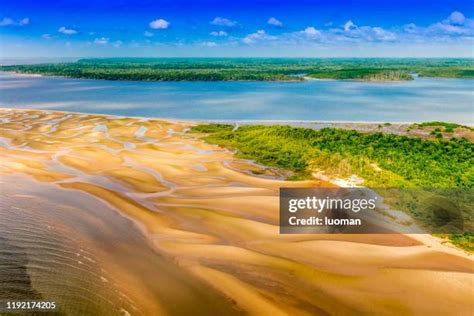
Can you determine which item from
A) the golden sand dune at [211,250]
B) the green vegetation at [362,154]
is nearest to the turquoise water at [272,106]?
the green vegetation at [362,154]

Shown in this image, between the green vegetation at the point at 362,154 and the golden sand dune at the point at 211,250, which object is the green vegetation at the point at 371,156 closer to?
the green vegetation at the point at 362,154

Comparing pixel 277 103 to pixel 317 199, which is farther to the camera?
pixel 277 103

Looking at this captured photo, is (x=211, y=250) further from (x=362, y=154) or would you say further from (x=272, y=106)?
(x=272, y=106)

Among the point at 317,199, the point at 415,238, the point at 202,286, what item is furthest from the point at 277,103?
the point at 202,286

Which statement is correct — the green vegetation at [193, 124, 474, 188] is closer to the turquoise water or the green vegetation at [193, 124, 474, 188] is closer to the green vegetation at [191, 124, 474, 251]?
the green vegetation at [191, 124, 474, 251]

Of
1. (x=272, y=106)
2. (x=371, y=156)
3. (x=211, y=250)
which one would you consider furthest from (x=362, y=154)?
(x=272, y=106)

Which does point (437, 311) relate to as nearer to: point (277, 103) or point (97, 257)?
point (97, 257)
